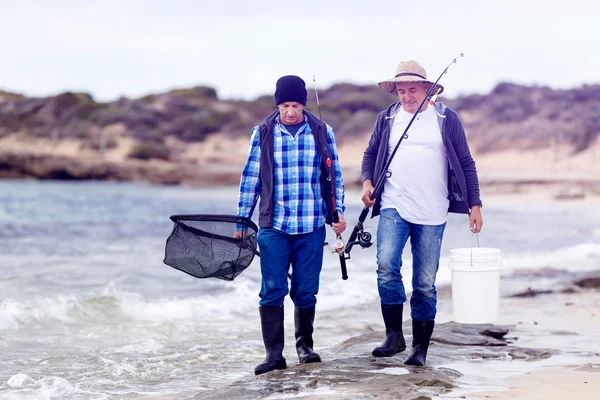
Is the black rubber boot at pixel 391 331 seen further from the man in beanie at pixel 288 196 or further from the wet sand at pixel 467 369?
the man in beanie at pixel 288 196

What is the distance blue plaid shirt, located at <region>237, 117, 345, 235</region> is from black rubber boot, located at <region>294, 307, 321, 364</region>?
560 millimetres

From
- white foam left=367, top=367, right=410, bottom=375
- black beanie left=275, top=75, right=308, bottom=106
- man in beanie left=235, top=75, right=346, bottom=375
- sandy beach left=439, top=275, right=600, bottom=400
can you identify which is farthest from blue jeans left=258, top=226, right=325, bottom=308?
sandy beach left=439, top=275, right=600, bottom=400

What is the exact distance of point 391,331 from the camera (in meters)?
5.18

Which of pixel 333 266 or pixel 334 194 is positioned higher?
pixel 334 194

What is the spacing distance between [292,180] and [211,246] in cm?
63

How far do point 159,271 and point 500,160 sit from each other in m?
24.4

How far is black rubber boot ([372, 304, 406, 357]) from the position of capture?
512cm

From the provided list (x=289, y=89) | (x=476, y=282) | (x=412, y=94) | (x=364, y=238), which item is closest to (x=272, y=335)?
(x=364, y=238)

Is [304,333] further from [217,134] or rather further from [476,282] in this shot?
[217,134]

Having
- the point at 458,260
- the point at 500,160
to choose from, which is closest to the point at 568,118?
the point at 500,160

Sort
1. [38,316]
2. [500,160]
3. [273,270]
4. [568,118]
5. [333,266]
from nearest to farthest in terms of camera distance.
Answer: [273,270] → [38,316] → [333,266] → [500,160] → [568,118]

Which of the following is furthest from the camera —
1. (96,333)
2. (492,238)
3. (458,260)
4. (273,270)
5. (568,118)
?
(568,118)

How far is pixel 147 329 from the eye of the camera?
8211mm

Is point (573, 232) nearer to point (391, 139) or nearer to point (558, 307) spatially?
point (558, 307)
